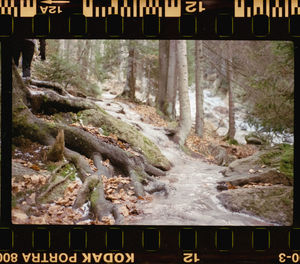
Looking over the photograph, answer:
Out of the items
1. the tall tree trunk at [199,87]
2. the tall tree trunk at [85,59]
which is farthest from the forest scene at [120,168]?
the tall tree trunk at [199,87]

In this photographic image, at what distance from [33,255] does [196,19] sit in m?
3.69

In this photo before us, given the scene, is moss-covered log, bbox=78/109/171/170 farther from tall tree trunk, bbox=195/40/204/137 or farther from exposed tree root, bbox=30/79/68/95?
tall tree trunk, bbox=195/40/204/137

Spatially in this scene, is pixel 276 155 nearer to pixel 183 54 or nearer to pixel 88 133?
pixel 88 133

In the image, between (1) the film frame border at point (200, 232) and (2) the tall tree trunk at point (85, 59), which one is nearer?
(1) the film frame border at point (200, 232)

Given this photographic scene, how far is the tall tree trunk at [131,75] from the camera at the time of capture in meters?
11.0

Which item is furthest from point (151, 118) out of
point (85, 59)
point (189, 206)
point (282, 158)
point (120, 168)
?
point (189, 206)

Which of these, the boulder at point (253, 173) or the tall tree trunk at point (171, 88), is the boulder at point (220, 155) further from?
the tall tree trunk at point (171, 88)

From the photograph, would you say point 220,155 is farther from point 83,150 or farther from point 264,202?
point 83,150

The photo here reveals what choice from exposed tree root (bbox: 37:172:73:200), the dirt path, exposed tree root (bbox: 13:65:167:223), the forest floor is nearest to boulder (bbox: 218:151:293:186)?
the forest floor

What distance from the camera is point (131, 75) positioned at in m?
11.4

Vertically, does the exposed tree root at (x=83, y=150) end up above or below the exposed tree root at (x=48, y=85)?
below

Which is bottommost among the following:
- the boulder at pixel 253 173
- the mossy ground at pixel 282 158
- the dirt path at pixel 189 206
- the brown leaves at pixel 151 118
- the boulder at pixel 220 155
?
the boulder at pixel 220 155

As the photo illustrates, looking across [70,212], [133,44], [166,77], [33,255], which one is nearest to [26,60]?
[70,212]

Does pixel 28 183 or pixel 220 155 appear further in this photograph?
pixel 220 155
